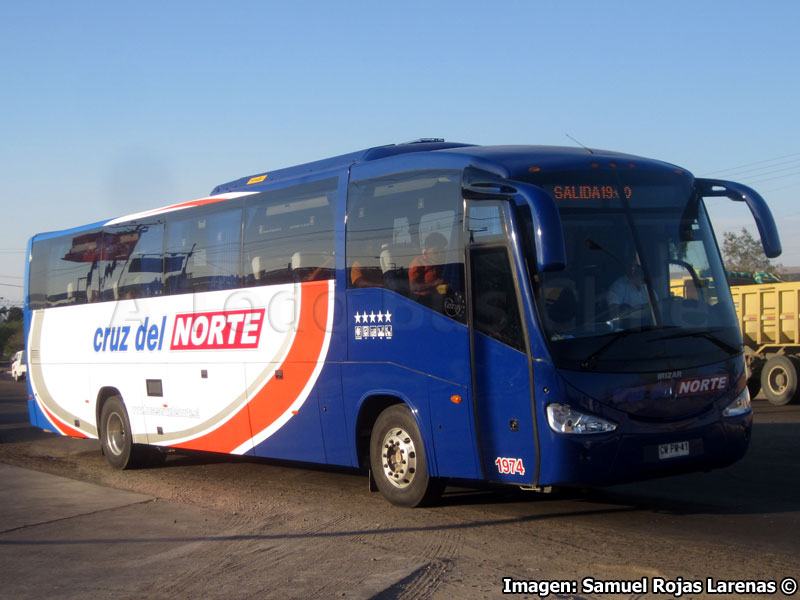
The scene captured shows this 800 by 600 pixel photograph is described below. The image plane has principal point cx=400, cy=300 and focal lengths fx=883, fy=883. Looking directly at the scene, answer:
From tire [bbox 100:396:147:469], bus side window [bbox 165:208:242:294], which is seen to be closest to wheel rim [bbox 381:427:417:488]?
bus side window [bbox 165:208:242:294]

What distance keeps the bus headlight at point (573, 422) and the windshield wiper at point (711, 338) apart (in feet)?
3.43

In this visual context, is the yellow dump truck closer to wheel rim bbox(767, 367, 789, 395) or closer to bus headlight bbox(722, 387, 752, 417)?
wheel rim bbox(767, 367, 789, 395)

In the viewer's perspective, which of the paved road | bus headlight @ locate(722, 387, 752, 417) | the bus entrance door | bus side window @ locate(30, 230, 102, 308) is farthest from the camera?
bus side window @ locate(30, 230, 102, 308)

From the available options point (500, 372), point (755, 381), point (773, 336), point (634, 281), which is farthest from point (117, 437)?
point (773, 336)

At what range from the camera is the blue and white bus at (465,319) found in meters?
7.59

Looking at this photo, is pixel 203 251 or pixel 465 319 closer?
pixel 465 319

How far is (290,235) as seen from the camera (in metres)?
10.5

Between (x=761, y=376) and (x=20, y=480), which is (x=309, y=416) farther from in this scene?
(x=761, y=376)

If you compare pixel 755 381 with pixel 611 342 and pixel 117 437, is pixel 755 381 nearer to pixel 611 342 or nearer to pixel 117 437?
pixel 117 437

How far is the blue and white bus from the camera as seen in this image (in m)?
7.59

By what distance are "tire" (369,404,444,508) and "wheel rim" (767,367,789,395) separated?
14.0 metres

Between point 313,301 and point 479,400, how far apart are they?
9.15 feet

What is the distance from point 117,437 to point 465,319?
786 cm

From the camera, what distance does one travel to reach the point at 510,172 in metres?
8.02
